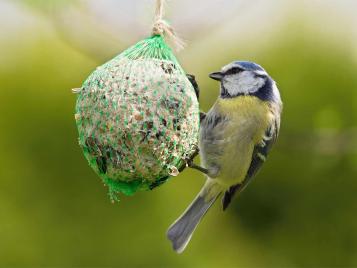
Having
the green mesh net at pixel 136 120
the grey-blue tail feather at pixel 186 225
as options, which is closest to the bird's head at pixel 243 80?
the green mesh net at pixel 136 120

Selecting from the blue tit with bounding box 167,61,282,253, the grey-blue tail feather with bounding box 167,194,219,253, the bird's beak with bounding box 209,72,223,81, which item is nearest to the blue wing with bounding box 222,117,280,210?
the blue tit with bounding box 167,61,282,253

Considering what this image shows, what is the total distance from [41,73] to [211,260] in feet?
8.41

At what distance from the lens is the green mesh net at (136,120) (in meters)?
2.97

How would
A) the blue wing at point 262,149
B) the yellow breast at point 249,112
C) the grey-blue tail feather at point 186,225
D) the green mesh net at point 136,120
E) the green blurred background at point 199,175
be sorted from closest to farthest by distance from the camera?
the green mesh net at point 136,120, the yellow breast at point 249,112, the blue wing at point 262,149, the grey-blue tail feather at point 186,225, the green blurred background at point 199,175

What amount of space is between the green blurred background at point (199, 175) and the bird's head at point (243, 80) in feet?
3.32

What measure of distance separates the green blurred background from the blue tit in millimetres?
934

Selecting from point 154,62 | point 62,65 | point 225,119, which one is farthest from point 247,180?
point 62,65

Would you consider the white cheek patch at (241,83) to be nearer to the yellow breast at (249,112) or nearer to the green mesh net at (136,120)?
the yellow breast at (249,112)

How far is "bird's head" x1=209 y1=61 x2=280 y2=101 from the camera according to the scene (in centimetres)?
367

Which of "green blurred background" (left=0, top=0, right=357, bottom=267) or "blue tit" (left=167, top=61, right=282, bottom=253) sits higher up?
"blue tit" (left=167, top=61, right=282, bottom=253)

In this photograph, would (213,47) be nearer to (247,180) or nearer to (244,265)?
(244,265)

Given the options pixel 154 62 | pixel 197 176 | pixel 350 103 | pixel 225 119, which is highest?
pixel 154 62

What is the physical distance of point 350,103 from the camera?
6828 millimetres

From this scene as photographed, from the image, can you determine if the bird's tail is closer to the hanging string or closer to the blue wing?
the blue wing
